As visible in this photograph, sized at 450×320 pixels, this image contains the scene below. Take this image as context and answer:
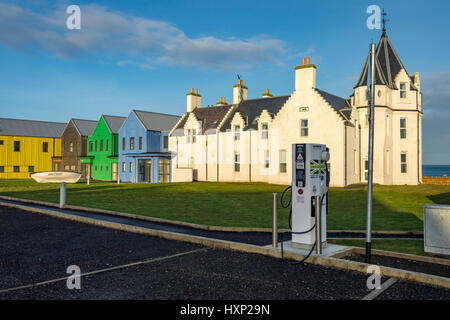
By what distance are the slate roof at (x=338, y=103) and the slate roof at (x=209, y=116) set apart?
11.6 m

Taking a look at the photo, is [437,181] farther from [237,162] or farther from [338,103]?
[237,162]

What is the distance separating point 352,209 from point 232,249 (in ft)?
31.4

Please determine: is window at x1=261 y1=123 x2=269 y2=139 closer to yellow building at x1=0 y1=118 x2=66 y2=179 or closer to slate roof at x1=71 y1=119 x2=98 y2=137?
slate roof at x1=71 y1=119 x2=98 y2=137

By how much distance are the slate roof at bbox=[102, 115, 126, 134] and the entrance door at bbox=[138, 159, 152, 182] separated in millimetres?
7755

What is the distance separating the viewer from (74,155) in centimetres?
5750

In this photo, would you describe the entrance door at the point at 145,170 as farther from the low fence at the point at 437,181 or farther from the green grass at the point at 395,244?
the green grass at the point at 395,244

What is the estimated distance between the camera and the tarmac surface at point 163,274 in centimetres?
548

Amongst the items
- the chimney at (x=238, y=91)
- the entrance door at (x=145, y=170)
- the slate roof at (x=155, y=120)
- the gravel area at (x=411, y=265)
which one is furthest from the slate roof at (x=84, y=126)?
the gravel area at (x=411, y=265)

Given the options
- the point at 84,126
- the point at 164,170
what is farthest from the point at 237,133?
the point at 84,126

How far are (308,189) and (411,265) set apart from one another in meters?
2.33

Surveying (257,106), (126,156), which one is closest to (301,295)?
(257,106)

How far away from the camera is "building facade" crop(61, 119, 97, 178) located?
56.5m

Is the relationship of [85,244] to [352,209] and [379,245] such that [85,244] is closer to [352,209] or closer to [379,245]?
[379,245]
